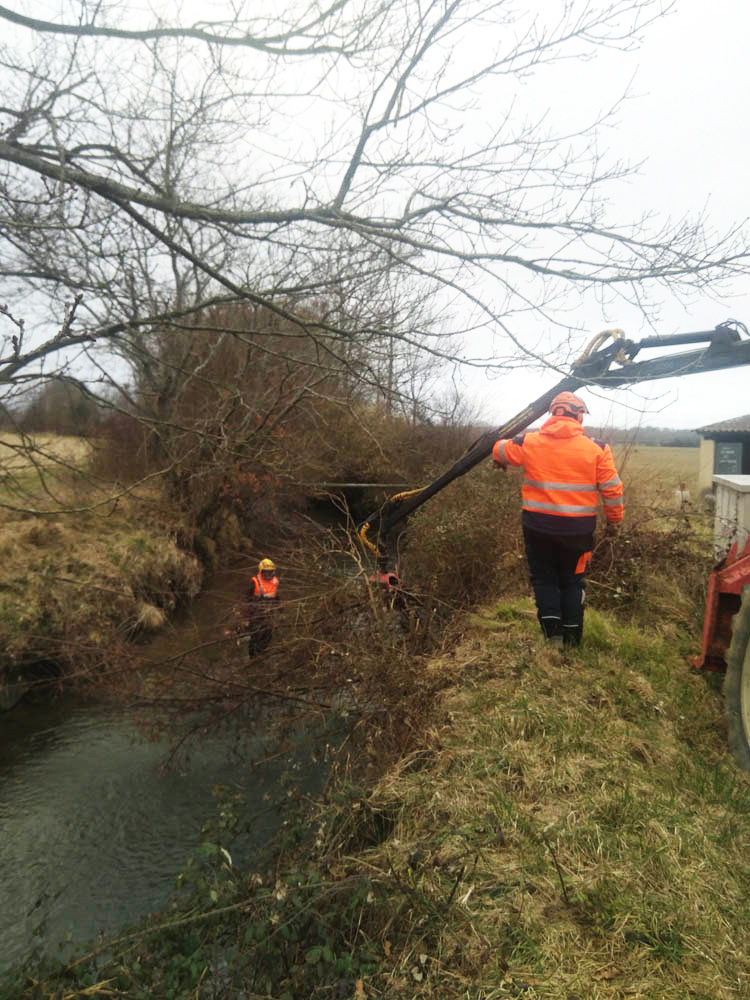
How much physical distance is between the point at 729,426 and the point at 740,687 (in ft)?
55.4

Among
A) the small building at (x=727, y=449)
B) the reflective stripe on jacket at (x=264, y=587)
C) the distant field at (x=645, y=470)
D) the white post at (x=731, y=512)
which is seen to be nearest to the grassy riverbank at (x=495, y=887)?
the white post at (x=731, y=512)

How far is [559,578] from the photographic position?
16.2ft

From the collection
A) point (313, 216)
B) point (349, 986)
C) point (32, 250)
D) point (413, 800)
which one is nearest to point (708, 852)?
point (413, 800)

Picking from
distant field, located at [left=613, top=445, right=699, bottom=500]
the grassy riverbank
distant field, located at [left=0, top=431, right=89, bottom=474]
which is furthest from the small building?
distant field, located at [left=0, top=431, right=89, bottom=474]

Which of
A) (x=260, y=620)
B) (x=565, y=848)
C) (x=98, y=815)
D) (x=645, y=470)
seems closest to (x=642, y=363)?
(x=565, y=848)

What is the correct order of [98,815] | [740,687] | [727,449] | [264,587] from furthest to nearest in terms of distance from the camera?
[727,449] → [264,587] → [98,815] → [740,687]

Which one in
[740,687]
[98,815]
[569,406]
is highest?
[569,406]

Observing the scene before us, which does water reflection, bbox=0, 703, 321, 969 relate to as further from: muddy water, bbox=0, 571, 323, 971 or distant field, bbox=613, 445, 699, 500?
distant field, bbox=613, 445, 699, 500

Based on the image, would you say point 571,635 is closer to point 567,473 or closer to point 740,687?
point 567,473

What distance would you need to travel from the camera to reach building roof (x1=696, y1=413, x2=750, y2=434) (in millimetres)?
Answer: 17859

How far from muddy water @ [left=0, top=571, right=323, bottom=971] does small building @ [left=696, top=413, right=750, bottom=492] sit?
1444 centimetres

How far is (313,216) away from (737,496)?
392 centimetres

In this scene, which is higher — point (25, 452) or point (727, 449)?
point (25, 452)

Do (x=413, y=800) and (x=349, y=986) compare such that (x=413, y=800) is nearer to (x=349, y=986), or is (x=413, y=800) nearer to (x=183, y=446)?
(x=349, y=986)
